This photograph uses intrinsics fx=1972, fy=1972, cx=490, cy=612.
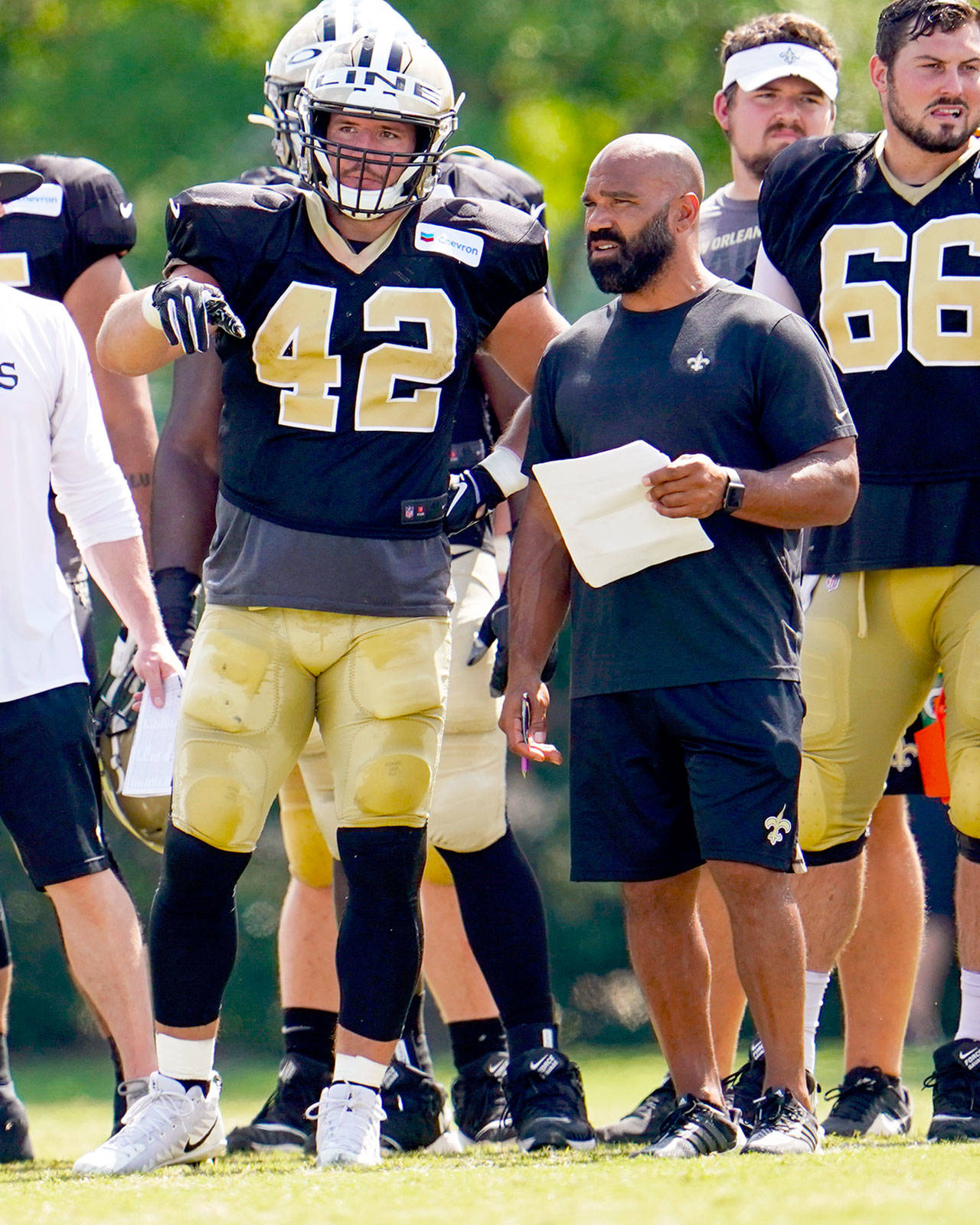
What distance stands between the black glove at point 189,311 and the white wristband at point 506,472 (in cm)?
65

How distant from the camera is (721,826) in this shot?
322 centimetres

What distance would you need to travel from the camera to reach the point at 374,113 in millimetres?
3389

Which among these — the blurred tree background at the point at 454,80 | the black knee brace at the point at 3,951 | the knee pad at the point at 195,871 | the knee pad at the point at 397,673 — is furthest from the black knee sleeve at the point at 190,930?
the blurred tree background at the point at 454,80

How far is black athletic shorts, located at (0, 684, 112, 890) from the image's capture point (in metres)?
3.52

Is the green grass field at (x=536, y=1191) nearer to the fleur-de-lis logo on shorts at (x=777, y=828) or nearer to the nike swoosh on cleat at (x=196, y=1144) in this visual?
the nike swoosh on cleat at (x=196, y=1144)

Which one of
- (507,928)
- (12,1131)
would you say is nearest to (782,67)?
(507,928)

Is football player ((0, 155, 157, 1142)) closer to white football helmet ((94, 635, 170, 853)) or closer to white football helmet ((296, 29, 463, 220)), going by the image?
white football helmet ((94, 635, 170, 853))

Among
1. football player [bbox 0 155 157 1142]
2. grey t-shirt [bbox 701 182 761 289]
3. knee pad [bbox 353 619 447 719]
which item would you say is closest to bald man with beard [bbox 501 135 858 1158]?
knee pad [bbox 353 619 447 719]

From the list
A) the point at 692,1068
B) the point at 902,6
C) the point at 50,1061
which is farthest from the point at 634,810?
the point at 50,1061

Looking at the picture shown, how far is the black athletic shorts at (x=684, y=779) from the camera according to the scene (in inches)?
127

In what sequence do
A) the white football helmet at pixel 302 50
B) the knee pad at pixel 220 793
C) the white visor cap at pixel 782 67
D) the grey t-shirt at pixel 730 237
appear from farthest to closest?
1. the white visor cap at pixel 782 67
2. the grey t-shirt at pixel 730 237
3. the white football helmet at pixel 302 50
4. the knee pad at pixel 220 793

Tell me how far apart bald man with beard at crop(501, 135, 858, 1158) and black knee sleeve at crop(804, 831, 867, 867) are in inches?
19.4

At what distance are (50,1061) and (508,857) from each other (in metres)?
4.51

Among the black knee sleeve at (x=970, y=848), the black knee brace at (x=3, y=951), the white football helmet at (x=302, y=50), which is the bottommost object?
the black knee brace at (x=3, y=951)
